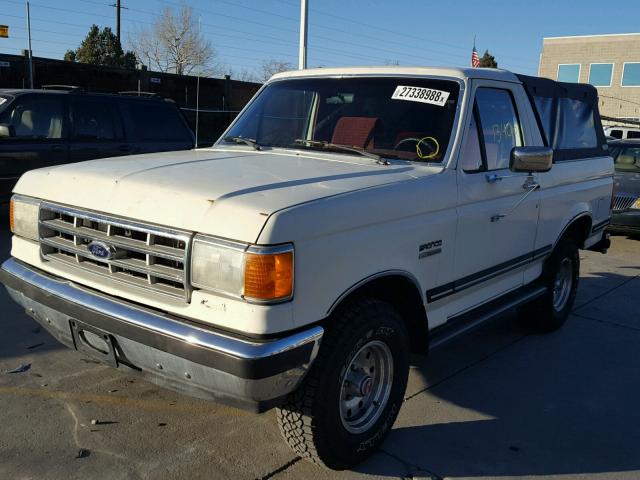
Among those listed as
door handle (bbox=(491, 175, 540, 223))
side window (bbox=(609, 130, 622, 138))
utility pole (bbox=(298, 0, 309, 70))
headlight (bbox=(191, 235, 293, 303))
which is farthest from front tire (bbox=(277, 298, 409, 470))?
side window (bbox=(609, 130, 622, 138))

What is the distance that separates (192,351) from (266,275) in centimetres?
46

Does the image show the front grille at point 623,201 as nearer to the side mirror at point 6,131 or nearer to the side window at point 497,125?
the side window at point 497,125

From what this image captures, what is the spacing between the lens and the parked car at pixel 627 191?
31.3ft

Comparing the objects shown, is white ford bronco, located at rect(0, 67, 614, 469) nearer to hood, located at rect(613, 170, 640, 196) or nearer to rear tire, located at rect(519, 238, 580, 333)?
rear tire, located at rect(519, 238, 580, 333)

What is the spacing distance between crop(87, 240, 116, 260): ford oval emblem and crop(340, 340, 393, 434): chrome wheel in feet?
4.20

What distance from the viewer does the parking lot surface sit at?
3189 mm

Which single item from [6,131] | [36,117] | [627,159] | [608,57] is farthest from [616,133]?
[6,131]

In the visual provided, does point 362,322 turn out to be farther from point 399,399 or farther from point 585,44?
point 585,44

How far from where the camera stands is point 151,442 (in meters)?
3.36

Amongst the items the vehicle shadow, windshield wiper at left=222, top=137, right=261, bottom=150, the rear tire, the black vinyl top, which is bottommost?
the vehicle shadow

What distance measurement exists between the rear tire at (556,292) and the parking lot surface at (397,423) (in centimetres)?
36

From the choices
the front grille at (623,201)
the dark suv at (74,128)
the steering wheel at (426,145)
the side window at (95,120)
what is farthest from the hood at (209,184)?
the front grille at (623,201)

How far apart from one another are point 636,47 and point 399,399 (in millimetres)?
45791

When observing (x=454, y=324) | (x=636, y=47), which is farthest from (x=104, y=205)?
(x=636, y=47)
